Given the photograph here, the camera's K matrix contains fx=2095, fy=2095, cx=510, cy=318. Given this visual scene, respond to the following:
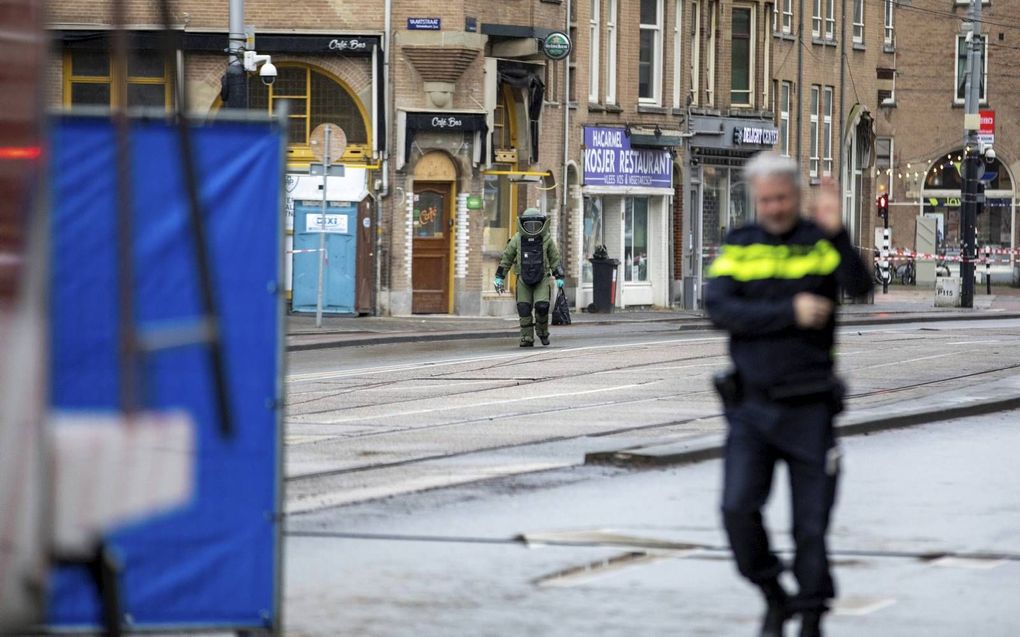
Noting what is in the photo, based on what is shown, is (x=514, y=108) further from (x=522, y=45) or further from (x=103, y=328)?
(x=103, y=328)

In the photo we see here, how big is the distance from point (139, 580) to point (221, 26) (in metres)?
31.1

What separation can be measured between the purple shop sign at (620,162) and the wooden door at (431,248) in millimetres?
5259

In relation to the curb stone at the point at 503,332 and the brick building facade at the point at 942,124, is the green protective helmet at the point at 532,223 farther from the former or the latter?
the brick building facade at the point at 942,124

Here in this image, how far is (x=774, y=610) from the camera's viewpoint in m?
7.38

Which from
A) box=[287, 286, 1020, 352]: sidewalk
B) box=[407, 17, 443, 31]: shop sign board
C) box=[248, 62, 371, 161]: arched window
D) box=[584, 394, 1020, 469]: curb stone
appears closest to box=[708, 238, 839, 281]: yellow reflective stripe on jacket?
box=[584, 394, 1020, 469]: curb stone

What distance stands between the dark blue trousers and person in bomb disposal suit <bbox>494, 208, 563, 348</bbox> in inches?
799

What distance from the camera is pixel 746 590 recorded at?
8820mm

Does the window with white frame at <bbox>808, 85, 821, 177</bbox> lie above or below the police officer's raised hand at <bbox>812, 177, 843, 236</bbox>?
above

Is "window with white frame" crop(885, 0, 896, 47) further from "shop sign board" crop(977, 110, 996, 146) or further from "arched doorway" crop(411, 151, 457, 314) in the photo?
"arched doorway" crop(411, 151, 457, 314)

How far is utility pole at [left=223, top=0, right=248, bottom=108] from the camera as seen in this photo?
28.4 meters

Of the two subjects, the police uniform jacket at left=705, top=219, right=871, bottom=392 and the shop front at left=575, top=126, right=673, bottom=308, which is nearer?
the police uniform jacket at left=705, top=219, right=871, bottom=392

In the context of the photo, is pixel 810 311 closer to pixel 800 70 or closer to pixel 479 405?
pixel 479 405

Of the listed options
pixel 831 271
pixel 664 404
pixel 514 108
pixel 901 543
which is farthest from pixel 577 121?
pixel 831 271

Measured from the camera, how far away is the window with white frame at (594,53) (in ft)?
140
